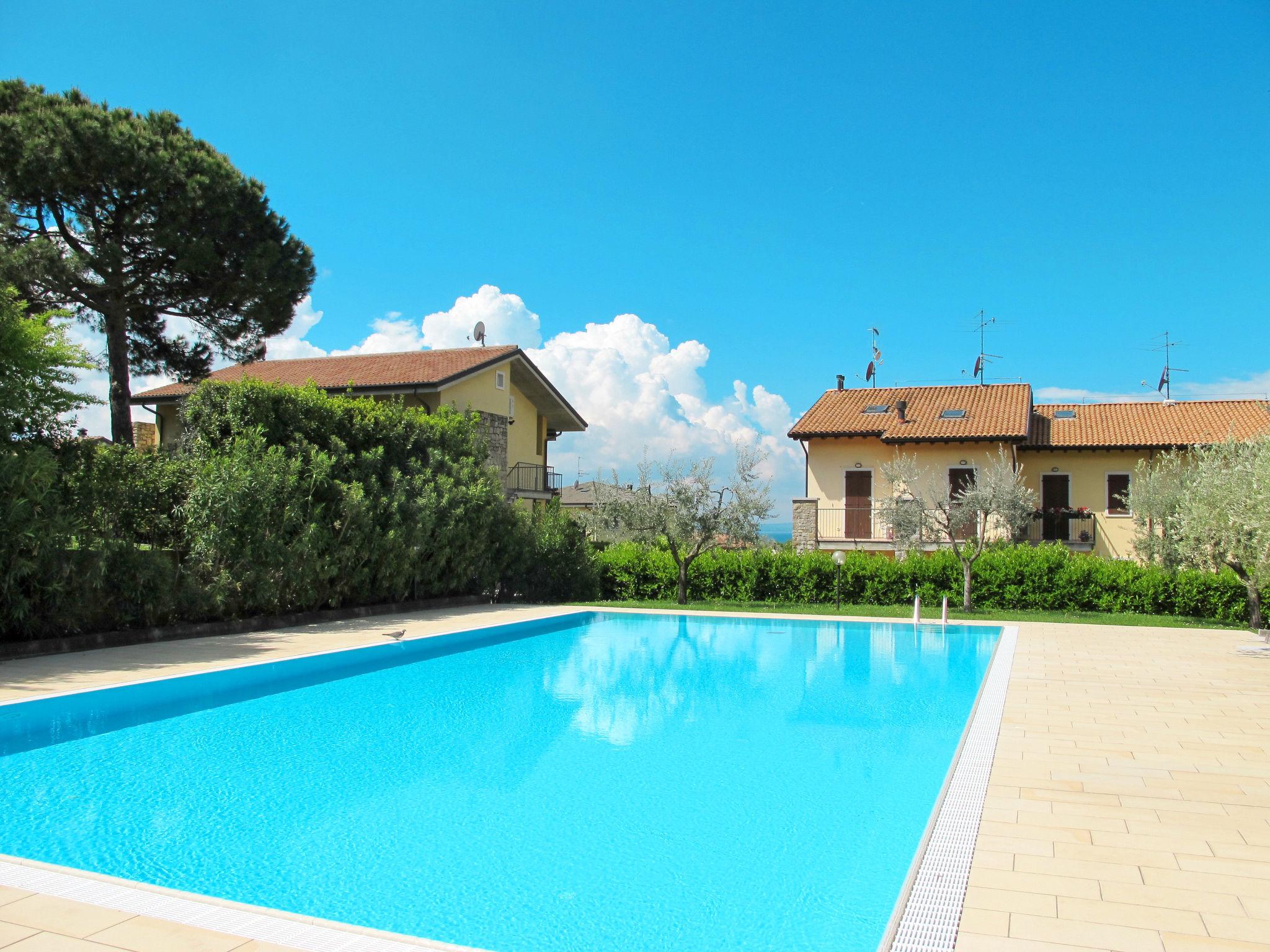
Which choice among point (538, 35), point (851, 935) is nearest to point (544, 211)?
point (538, 35)

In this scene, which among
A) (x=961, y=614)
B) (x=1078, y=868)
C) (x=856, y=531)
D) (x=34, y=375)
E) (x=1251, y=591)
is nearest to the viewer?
(x=1078, y=868)

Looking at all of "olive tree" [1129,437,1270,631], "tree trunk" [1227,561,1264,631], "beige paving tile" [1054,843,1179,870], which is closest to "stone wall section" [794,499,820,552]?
"olive tree" [1129,437,1270,631]

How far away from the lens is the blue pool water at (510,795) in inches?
171

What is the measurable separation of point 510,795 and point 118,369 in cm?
1845

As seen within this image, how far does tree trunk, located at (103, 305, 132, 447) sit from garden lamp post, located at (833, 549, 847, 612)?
626 inches

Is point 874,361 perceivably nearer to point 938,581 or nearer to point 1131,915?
point 938,581

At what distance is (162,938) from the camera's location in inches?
126

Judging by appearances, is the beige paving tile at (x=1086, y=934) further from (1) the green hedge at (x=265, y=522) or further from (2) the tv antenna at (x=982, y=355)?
(2) the tv antenna at (x=982, y=355)

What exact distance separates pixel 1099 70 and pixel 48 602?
15097mm

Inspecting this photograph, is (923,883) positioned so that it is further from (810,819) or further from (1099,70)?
(1099,70)

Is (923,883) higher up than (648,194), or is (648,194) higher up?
(648,194)

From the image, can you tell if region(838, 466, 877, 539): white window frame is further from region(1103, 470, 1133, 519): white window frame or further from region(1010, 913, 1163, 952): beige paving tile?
region(1010, 913, 1163, 952): beige paving tile

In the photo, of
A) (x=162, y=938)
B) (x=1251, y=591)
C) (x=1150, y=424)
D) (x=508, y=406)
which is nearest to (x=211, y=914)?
(x=162, y=938)

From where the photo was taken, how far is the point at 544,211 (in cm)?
1820
